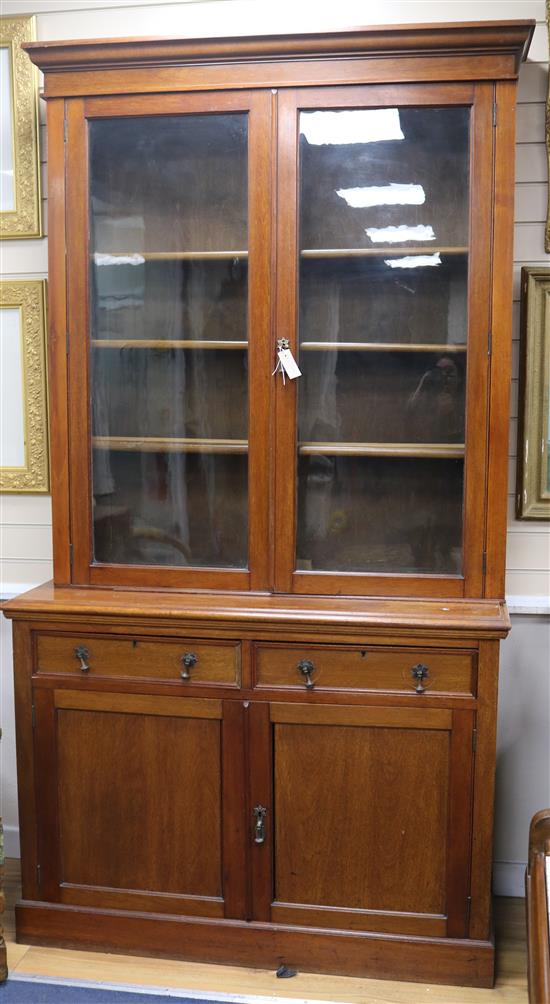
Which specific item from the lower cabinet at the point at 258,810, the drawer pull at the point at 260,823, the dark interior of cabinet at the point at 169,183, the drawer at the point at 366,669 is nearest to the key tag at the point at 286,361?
the dark interior of cabinet at the point at 169,183

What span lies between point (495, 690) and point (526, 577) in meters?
0.51

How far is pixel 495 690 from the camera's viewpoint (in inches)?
77.1

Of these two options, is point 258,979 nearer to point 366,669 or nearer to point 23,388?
point 366,669

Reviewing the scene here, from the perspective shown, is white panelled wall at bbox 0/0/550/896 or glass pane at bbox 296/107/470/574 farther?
white panelled wall at bbox 0/0/550/896

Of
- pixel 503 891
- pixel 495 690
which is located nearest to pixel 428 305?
pixel 495 690

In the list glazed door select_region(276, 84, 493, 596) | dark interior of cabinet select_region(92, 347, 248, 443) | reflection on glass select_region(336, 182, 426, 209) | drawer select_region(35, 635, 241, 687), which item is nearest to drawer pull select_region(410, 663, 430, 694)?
glazed door select_region(276, 84, 493, 596)

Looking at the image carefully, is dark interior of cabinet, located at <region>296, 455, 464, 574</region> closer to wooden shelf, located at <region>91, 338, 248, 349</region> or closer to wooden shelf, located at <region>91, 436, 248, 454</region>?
wooden shelf, located at <region>91, 436, 248, 454</region>

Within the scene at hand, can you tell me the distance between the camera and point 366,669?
6.56ft

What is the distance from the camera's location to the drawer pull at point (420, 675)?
6.47 ft

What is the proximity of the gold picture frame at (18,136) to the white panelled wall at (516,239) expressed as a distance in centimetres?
4

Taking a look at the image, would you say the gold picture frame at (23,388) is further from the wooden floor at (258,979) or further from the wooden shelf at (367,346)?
the wooden floor at (258,979)

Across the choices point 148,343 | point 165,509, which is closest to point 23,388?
point 148,343

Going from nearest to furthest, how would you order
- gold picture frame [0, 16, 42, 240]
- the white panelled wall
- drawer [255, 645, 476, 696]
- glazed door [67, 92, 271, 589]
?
drawer [255, 645, 476, 696]
glazed door [67, 92, 271, 589]
the white panelled wall
gold picture frame [0, 16, 42, 240]

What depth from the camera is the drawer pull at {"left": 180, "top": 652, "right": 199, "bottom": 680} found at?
205 centimetres
